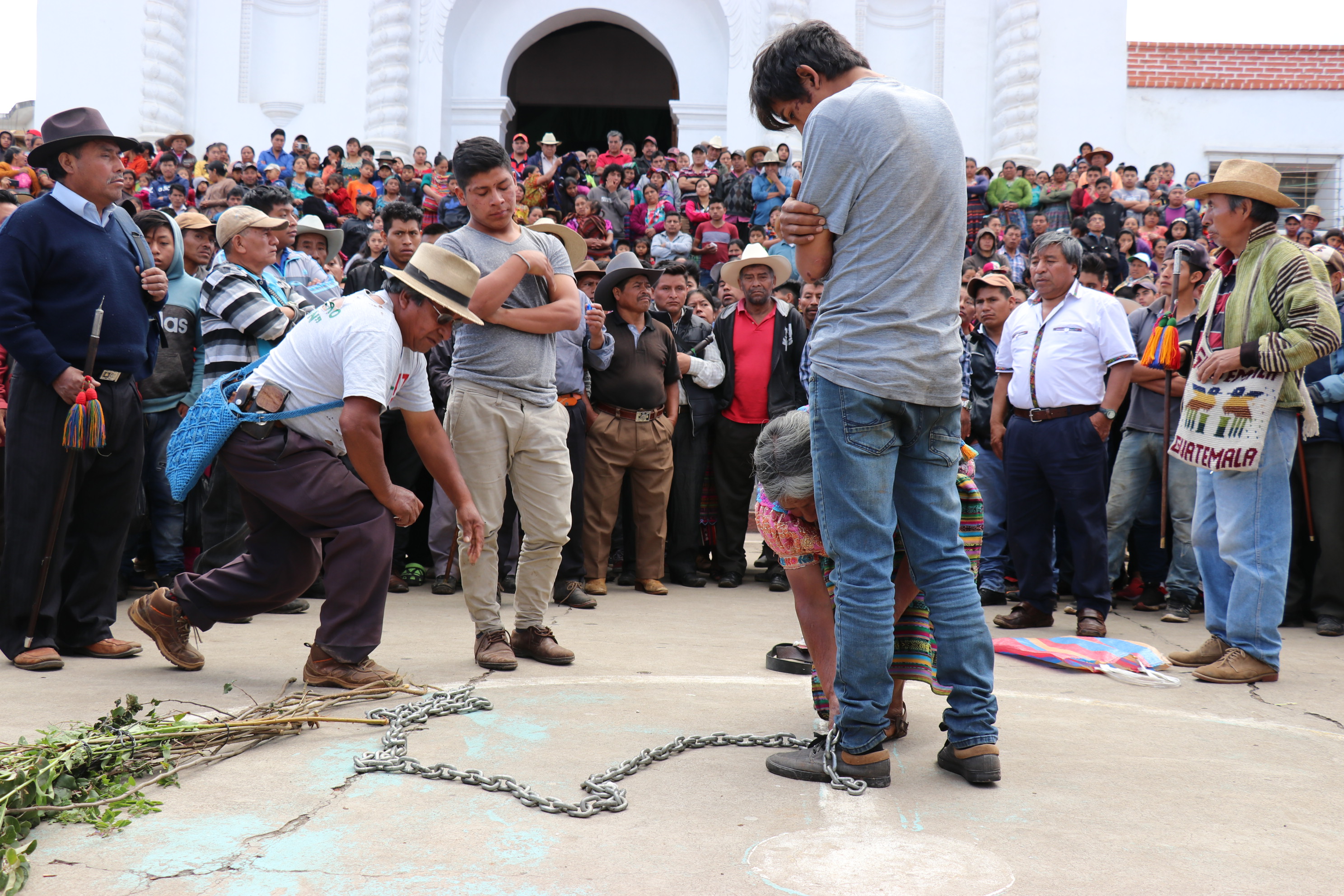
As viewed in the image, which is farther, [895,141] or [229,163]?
[229,163]

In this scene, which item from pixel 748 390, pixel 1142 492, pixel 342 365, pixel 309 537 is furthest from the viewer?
pixel 748 390

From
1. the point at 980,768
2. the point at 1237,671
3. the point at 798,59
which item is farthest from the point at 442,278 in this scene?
the point at 1237,671

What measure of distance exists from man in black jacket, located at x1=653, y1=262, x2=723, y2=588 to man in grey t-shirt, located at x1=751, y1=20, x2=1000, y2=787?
4.35 m

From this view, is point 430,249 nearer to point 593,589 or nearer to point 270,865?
point 270,865

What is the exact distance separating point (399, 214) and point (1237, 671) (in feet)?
18.0

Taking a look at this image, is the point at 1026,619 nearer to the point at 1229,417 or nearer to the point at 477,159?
the point at 1229,417

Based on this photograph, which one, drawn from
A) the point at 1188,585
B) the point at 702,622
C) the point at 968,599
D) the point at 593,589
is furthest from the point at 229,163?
the point at 968,599

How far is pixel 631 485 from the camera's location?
7285 mm

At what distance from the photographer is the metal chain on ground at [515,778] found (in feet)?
9.30

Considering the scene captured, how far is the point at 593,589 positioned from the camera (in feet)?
22.9

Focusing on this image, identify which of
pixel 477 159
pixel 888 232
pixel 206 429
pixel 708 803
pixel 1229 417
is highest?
pixel 477 159

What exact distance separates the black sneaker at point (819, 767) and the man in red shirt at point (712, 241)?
9.57 meters

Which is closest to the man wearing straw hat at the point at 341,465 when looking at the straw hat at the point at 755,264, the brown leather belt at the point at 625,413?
the brown leather belt at the point at 625,413

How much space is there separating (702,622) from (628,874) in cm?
358
